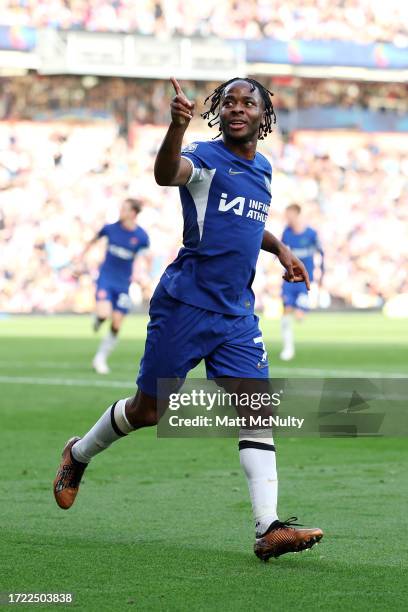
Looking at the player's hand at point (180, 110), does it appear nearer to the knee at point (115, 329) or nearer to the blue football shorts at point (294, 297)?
the knee at point (115, 329)

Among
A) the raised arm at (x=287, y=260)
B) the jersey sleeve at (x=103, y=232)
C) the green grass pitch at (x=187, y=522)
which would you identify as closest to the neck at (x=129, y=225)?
the jersey sleeve at (x=103, y=232)

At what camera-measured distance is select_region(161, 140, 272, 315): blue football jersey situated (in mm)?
5984

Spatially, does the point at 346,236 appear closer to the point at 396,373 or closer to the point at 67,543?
the point at 396,373

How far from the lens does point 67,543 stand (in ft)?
19.7

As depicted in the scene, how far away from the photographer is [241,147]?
607cm

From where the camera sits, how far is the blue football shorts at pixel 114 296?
18.6m

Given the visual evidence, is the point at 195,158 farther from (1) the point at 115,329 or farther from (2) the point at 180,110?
(1) the point at 115,329

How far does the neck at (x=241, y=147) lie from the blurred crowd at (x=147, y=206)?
94.7 feet

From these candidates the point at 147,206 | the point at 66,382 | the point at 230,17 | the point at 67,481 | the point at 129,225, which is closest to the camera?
the point at 67,481

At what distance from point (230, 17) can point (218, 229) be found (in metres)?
32.7

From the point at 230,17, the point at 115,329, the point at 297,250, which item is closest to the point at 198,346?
the point at 115,329

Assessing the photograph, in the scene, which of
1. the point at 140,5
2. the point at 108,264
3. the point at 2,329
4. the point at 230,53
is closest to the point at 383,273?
the point at 230,53

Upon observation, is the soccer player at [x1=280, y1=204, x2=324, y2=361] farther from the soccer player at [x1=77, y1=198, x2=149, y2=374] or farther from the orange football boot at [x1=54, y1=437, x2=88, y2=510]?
the orange football boot at [x1=54, y1=437, x2=88, y2=510]

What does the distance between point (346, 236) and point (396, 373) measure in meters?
23.0
